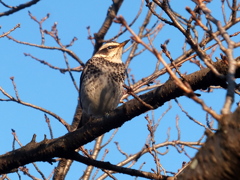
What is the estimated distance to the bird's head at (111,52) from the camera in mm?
7089

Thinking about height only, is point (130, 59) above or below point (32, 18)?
below

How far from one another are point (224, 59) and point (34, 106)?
387cm

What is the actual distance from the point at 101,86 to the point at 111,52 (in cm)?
103

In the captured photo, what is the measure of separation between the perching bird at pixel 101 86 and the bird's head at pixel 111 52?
0.23ft

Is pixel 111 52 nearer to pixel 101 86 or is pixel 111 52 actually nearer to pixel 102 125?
pixel 101 86

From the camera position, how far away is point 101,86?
21.0 ft

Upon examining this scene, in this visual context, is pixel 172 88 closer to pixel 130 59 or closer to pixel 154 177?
pixel 154 177

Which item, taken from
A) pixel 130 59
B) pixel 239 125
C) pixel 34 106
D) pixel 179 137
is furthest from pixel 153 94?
pixel 130 59

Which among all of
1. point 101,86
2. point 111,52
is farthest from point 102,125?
point 111,52

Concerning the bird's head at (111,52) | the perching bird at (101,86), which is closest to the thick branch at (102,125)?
the perching bird at (101,86)

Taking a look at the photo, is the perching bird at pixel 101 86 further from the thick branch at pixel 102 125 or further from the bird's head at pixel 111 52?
the thick branch at pixel 102 125

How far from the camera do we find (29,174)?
666 centimetres

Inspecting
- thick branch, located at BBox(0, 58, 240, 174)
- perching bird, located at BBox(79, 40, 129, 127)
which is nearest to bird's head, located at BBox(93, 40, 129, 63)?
perching bird, located at BBox(79, 40, 129, 127)

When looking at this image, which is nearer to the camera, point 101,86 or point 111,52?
point 101,86
